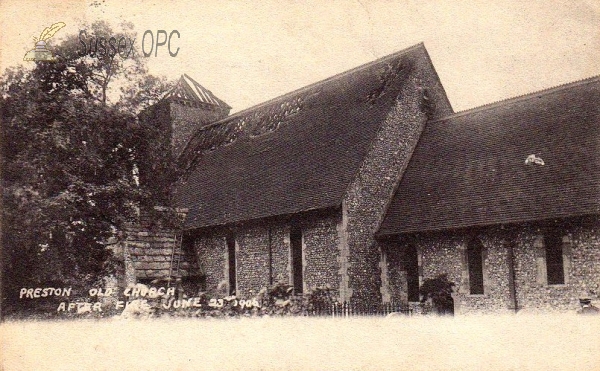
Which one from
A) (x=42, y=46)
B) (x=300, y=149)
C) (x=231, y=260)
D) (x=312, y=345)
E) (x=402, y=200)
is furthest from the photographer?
(x=231, y=260)

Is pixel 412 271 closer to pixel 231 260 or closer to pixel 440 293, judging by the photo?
pixel 440 293

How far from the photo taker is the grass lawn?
10.7m

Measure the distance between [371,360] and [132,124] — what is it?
9862 mm

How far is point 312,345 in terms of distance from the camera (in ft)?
36.8

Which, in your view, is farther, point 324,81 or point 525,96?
point 324,81

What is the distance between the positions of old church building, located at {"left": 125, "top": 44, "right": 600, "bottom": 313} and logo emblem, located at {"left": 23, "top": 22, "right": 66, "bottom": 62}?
18.6 ft

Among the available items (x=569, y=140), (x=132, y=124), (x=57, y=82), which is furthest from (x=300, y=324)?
(x=569, y=140)

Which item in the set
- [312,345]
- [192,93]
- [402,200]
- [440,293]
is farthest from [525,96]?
[192,93]

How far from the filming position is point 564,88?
20875 millimetres

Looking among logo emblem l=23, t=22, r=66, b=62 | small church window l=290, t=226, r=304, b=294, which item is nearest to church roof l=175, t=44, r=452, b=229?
small church window l=290, t=226, r=304, b=294

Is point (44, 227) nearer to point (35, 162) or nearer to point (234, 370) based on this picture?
point (35, 162)

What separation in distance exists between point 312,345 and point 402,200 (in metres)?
11.2

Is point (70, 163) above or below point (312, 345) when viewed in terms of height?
above

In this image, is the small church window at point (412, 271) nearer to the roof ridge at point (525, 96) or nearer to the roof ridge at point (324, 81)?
the roof ridge at point (525, 96)
